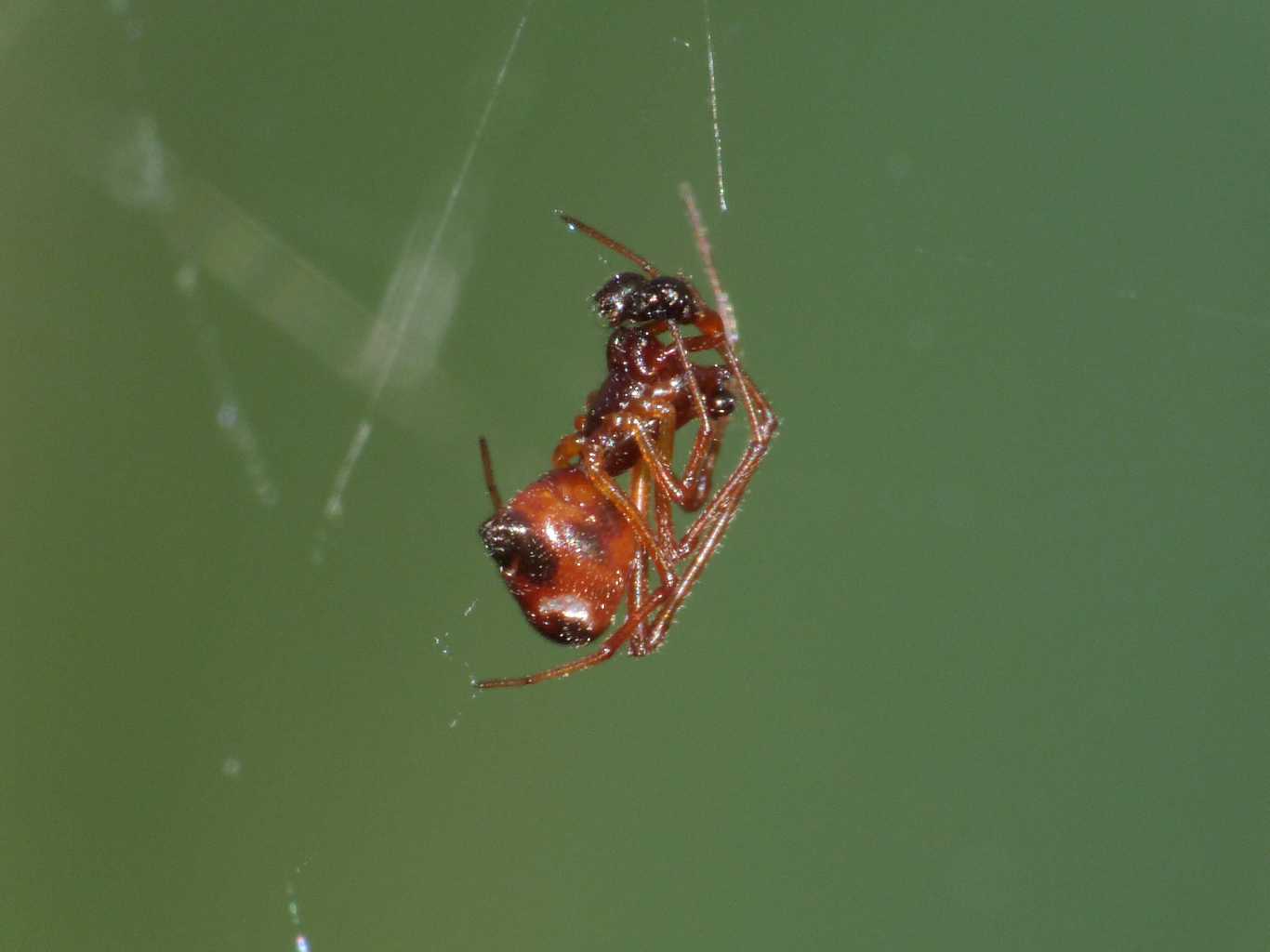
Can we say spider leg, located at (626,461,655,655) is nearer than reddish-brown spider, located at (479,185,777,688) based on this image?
No

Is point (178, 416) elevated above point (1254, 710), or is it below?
above

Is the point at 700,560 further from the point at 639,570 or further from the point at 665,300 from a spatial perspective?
the point at 665,300

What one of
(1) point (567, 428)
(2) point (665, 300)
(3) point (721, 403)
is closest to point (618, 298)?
(2) point (665, 300)

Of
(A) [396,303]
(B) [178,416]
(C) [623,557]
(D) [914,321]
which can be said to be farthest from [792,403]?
(B) [178,416]

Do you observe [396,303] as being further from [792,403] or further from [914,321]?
[914,321]

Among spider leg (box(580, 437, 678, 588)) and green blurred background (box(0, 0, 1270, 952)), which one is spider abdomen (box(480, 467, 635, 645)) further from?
green blurred background (box(0, 0, 1270, 952))

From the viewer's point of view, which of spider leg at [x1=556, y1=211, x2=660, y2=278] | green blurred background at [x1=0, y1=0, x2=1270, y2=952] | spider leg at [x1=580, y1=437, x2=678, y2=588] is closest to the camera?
spider leg at [x1=556, y1=211, x2=660, y2=278]

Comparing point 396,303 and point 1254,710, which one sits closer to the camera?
point 1254,710

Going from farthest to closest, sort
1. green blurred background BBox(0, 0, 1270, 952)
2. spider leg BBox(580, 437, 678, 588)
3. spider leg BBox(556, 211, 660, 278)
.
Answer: green blurred background BBox(0, 0, 1270, 952) < spider leg BBox(580, 437, 678, 588) < spider leg BBox(556, 211, 660, 278)

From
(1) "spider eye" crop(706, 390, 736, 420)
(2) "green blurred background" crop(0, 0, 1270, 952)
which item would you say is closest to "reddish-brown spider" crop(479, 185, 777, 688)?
(1) "spider eye" crop(706, 390, 736, 420)
